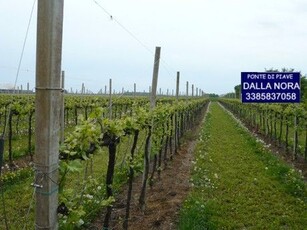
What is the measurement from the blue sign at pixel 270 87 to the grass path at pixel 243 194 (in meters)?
1.86

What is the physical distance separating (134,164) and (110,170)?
4.30 feet

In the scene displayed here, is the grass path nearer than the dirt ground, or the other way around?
the dirt ground

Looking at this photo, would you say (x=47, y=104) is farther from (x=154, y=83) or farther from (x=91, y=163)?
(x=154, y=83)

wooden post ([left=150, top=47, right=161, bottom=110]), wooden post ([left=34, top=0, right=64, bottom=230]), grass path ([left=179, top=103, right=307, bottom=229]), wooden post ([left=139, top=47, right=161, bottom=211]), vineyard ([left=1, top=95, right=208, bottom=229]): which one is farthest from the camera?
wooden post ([left=150, top=47, right=161, bottom=110])

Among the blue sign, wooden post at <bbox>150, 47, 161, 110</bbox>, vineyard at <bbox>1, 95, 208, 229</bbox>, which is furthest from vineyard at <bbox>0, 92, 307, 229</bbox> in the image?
the blue sign

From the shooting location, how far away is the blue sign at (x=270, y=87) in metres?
11.1

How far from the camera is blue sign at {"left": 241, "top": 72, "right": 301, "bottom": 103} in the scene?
11133mm

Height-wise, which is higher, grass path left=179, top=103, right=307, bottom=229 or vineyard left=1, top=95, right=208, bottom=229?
vineyard left=1, top=95, right=208, bottom=229

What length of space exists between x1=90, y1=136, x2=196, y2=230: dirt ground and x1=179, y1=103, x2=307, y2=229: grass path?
0.73 feet

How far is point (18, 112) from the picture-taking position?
11281 mm

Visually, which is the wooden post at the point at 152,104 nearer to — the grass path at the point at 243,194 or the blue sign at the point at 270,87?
the grass path at the point at 243,194

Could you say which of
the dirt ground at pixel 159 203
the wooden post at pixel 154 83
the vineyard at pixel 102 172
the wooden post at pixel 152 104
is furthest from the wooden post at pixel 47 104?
the wooden post at pixel 154 83

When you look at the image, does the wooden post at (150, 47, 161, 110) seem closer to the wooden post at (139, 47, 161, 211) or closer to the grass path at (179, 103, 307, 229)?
the wooden post at (139, 47, 161, 211)

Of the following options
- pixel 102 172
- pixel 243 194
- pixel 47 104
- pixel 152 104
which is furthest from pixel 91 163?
pixel 47 104
